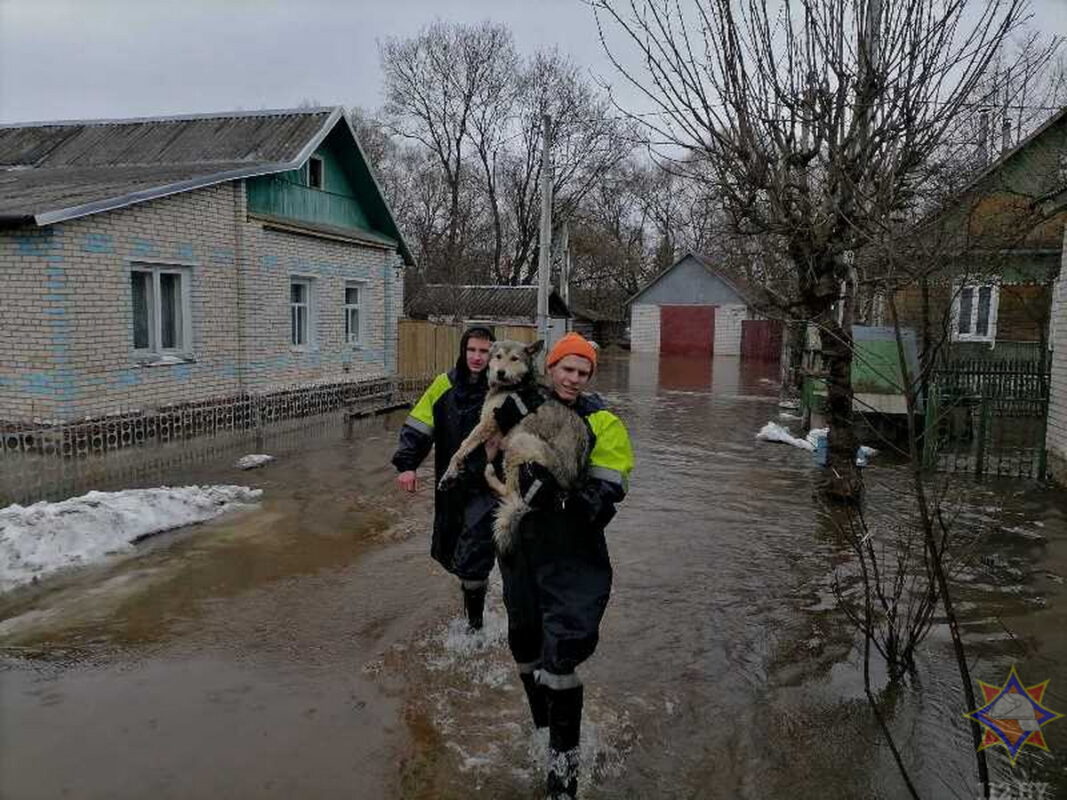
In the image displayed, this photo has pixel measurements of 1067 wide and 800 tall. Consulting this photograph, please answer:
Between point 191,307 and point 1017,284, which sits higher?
point 1017,284

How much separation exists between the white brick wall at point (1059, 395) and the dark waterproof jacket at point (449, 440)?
24.6ft

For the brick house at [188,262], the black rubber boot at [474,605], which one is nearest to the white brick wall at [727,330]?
the brick house at [188,262]

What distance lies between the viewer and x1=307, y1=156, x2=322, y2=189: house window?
47.7 feet

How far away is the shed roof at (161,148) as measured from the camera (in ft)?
40.7

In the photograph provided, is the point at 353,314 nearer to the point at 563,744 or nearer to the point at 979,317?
the point at 563,744

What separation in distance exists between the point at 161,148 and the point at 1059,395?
14.7 metres

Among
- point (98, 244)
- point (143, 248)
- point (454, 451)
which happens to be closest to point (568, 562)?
point (454, 451)

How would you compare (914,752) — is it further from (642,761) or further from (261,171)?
(261,171)

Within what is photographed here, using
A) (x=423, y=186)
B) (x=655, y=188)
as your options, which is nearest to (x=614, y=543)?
(x=423, y=186)

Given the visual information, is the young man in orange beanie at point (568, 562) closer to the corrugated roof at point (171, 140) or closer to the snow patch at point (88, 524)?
the snow patch at point (88, 524)

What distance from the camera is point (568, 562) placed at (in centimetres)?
310

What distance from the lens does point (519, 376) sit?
138 inches

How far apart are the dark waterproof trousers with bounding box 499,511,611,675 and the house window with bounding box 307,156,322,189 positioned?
12892 millimetres

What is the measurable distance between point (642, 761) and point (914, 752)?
1228mm
